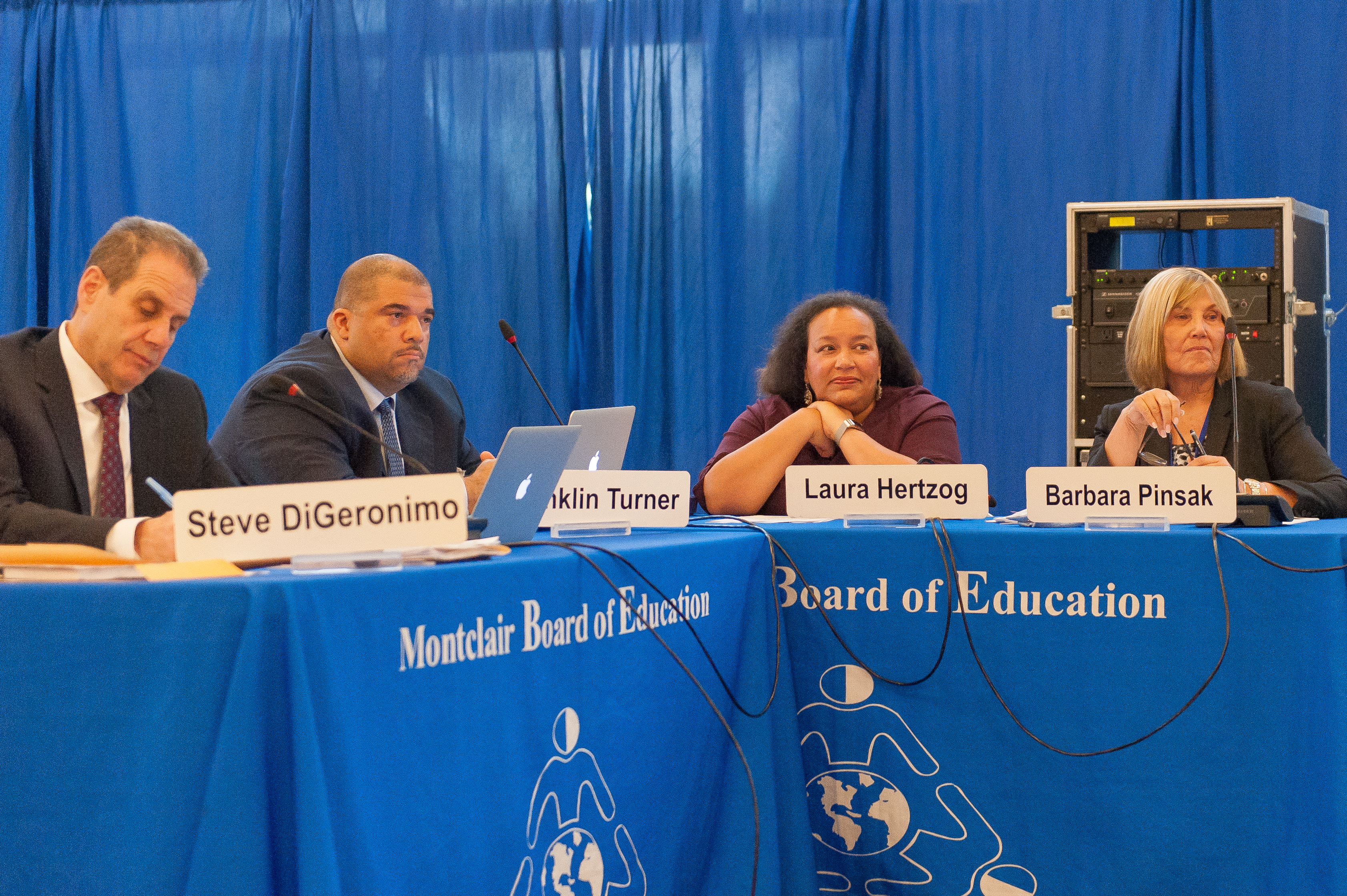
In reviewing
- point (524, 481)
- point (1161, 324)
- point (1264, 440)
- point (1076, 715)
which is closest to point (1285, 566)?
point (1076, 715)

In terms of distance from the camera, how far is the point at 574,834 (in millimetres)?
1332

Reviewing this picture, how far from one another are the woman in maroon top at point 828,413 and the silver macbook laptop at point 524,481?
2.72 feet

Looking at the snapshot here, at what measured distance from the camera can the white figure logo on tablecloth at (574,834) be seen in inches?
50.1

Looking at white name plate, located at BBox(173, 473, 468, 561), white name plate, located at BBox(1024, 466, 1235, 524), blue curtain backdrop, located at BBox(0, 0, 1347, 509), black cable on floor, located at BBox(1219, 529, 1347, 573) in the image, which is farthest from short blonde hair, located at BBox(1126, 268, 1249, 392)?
white name plate, located at BBox(173, 473, 468, 561)

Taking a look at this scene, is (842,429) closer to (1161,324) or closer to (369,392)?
(1161,324)

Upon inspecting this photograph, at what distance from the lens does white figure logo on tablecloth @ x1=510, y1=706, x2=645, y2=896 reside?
127 cm

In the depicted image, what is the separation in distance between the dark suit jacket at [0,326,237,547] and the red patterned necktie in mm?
38

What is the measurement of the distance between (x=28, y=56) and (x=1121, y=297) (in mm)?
3824

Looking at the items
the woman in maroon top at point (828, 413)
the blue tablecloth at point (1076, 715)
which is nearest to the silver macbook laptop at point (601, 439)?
the blue tablecloth at point (1076, 715)

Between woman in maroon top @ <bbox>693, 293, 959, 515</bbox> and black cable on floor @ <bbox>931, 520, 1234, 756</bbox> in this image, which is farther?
woman in maroon top @ <bbox>693, 293, 959, 515</bbox>

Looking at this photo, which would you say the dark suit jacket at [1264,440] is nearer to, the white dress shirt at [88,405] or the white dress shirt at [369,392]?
the white dress shirt at [369,392]

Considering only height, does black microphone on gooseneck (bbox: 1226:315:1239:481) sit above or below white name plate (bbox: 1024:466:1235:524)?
above

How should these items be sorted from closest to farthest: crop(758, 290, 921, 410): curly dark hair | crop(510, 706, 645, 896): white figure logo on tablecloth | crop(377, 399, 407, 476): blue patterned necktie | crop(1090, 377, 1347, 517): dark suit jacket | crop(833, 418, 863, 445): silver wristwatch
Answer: crop(510, 706, 645, 896): white figure logo on tablecloth, crop(1090, 377, 1347, 517): dark suit jacket, crop(377, 399, 407, 476): blue patterned necktie, crop(833, 418, 863, 445): silver wristwatch, crop(758, 290, 921, 410): curly dark hair

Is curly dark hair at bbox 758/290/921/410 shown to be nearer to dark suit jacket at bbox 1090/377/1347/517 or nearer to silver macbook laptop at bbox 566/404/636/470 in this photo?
dark suit jacket at bbox 1090/377/1347/517
